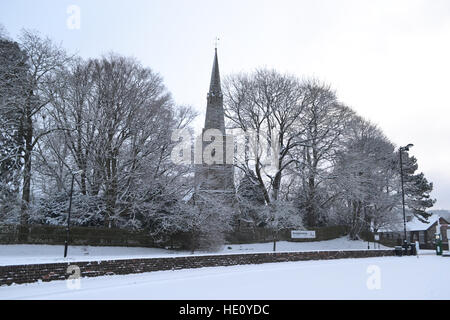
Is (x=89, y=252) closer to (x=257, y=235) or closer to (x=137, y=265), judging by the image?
(x=137, y=265)

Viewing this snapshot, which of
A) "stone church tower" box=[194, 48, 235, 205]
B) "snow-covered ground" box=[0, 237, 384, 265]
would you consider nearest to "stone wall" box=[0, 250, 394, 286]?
"snow-covered ground" box=[0, 237, 384, 265]

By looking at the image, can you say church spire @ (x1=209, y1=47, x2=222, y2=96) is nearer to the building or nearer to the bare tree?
the bare tree

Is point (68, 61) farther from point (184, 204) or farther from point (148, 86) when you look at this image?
point (184, 204)

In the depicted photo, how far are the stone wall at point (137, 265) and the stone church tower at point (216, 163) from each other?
7.32m

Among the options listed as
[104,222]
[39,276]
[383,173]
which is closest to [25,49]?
[104,222]

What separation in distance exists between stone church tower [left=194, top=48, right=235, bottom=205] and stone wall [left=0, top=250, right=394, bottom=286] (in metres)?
7.32

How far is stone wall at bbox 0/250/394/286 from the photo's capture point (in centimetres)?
1078

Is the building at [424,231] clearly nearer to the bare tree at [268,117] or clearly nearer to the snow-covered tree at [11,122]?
the bare tree at [268,117]

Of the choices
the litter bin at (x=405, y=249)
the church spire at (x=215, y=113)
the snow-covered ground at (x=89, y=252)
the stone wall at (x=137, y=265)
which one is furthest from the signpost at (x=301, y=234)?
the church spire at (x=215, y=113)

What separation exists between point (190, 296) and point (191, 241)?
15.6 metres

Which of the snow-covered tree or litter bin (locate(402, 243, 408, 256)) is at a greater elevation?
the snow-covered tree

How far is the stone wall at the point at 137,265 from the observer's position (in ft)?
35.4

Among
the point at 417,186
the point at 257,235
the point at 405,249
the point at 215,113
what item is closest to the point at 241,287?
the point at 257,235

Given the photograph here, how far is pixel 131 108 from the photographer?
86.6ft
